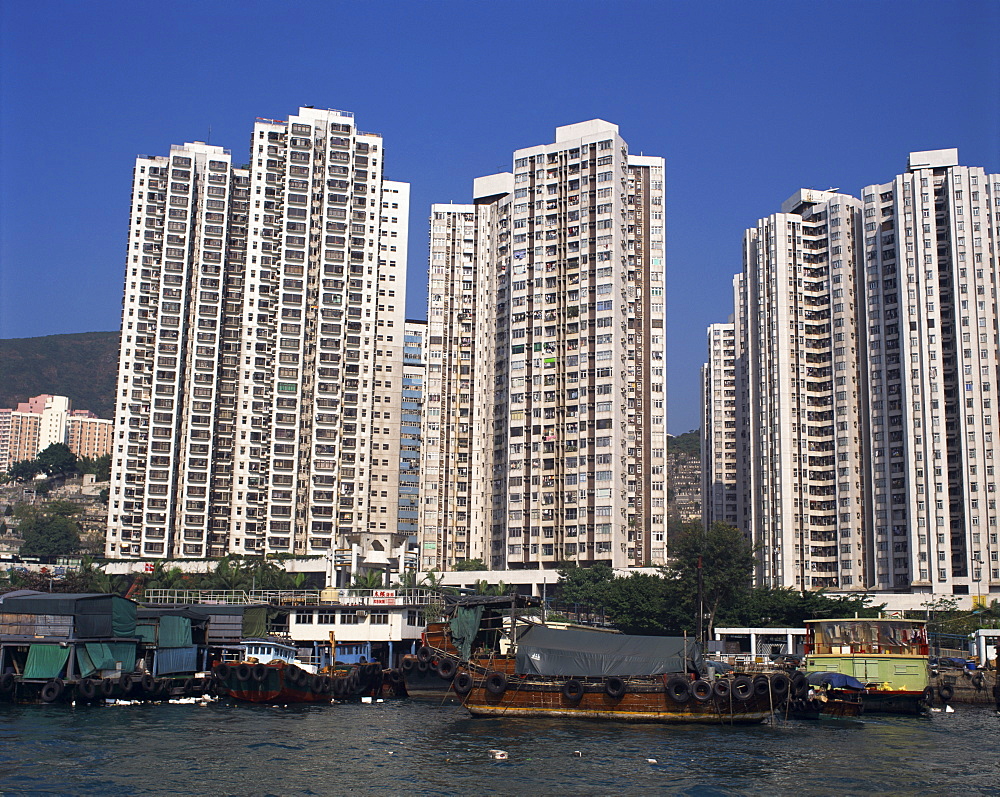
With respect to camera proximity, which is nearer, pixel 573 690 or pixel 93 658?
pixel 573 690

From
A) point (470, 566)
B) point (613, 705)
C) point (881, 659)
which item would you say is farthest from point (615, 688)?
point (470, 566)

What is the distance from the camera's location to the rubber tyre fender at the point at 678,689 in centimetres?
4562

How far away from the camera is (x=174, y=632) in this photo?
196 ft

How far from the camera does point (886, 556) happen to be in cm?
10838

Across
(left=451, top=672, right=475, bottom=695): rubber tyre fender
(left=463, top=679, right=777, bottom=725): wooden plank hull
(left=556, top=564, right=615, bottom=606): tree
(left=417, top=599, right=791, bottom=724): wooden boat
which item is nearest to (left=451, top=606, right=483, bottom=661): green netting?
(left=417, top=599, right=791, bottom=724): wooden boat

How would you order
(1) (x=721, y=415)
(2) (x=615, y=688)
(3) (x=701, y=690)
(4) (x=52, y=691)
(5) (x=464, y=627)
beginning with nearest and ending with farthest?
(3) (x=701, y=690) → (2) (x=615, y=688) → (4) (x=52, y=691) → (5) (x=464, y=627) → (1) (x=721, y=415)

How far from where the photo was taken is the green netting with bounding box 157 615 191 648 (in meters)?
58.9

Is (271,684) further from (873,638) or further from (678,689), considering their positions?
(873,638)

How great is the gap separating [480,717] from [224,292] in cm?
8797

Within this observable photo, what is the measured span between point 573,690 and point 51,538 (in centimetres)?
13070

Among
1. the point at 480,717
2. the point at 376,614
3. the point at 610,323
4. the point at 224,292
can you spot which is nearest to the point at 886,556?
the point at 610,323

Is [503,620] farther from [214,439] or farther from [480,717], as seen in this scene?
Result: [214,439]

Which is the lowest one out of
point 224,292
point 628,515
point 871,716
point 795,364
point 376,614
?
point 871,716

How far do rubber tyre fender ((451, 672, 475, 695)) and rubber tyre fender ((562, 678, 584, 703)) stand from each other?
4.44 meters
